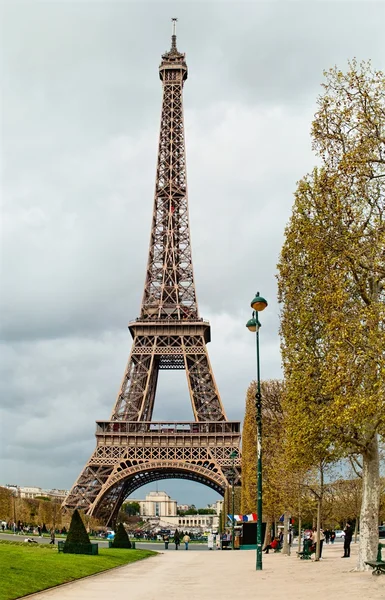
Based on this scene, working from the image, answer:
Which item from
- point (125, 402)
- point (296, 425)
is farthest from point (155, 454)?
point (296, 425)

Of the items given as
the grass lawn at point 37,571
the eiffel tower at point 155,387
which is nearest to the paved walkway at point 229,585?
the grass lawn at point 37,571

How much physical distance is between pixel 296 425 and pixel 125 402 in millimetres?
62542

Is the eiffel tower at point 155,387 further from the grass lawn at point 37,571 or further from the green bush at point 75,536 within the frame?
the grass lawn at point 37,571

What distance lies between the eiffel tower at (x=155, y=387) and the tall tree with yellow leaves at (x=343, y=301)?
1945 inches

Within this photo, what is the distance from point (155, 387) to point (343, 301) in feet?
244

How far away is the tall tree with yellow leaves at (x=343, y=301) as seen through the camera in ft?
67.4

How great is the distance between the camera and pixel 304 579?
2355 centimetres

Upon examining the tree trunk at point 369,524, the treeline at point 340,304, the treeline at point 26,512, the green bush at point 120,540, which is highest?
the treeline at point 340,304

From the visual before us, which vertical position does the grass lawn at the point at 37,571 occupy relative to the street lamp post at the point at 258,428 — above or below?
below

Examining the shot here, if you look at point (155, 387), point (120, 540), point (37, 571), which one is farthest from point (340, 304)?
point (155, 387)

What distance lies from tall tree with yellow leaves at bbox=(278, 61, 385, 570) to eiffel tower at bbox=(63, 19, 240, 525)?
162 feet

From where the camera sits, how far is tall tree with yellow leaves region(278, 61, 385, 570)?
67.4 ft

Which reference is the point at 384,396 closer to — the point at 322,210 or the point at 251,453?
the point at 322,210

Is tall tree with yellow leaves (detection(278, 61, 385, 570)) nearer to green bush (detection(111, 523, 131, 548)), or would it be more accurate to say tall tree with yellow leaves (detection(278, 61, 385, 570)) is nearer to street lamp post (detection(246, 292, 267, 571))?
street lamp post (detection(246, 292, 267, 571))
